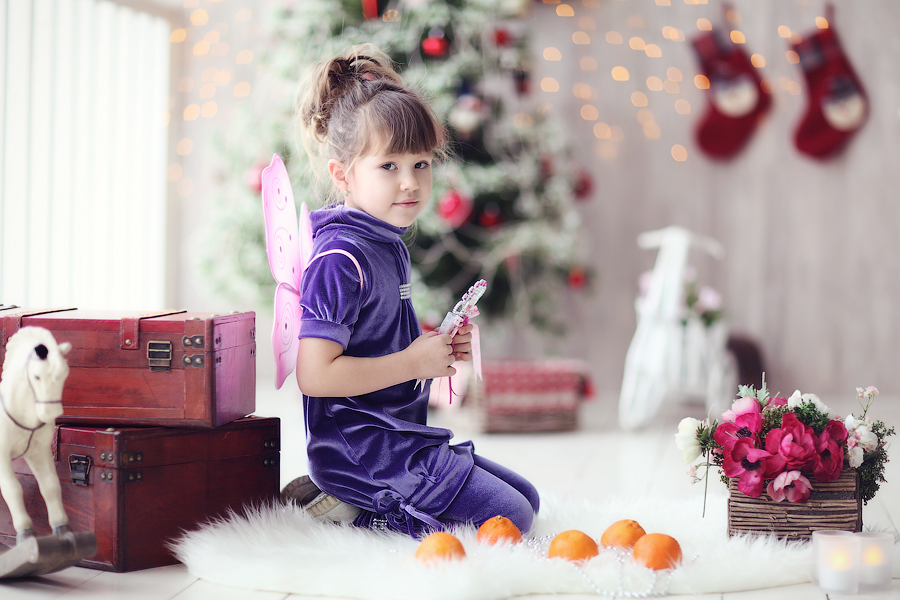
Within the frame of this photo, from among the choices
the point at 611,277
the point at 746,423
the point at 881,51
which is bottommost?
the point at 746,423

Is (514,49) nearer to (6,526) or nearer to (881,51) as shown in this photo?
(881,51)

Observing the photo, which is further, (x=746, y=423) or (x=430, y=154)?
(x=430, y=154)

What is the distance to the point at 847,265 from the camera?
330 centimetres

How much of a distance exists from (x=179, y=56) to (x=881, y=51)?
289 centimetres

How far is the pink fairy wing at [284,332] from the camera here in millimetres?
1401

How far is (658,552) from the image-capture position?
1.22 meters

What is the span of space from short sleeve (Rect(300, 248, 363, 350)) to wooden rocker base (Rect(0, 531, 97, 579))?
433mm

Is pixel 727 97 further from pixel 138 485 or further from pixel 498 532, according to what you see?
pixel 138 485

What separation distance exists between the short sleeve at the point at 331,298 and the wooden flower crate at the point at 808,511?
67 cm

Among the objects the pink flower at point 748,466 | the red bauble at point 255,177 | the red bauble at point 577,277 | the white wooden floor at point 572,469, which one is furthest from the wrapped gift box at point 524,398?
the pink flower at point 748,466

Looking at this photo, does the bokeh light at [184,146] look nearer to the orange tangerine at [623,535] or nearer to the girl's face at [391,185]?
the girl's face at [391,185]

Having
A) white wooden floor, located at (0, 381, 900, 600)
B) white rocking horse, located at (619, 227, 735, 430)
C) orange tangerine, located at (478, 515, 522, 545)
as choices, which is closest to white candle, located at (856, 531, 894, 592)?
white wooden floor, located at (0, 381, 900, 600)

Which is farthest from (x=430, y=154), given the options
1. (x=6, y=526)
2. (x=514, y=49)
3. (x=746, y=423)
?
(x=514, y=49)

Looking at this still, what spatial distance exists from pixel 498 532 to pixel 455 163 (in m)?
1.67
